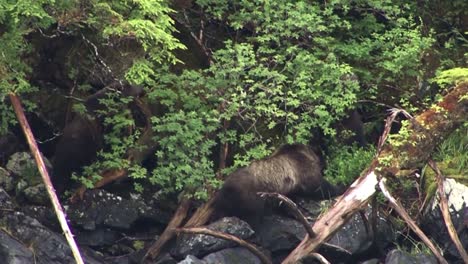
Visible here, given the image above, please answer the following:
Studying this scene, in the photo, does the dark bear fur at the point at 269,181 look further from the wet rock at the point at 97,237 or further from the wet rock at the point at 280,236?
the wet rock at the point at 97,237

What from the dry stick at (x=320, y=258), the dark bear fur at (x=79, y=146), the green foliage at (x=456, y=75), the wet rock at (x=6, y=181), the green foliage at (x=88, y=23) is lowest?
the dry stick at (x=320, y=258)

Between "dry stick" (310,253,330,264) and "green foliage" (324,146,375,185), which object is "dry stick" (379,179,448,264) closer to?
"dry stick" (310,253,330,264)

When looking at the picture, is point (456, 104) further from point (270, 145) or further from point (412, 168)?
point (270, 145)

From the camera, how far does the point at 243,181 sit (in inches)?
499

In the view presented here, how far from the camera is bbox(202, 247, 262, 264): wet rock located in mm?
11734

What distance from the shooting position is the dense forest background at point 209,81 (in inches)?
476

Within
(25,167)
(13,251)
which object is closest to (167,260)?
(13,251)

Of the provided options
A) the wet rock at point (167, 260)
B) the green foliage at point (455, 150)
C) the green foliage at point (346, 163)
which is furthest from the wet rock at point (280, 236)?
the green foliage at point (455, 150)

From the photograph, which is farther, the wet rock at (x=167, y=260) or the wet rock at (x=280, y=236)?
the wet rock at (x=280, y=236)

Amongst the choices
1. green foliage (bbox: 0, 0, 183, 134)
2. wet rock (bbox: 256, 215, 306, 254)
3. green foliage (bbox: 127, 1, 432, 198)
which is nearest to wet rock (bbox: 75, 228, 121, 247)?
green foliage (bbox: 127, 1, 432, 198)

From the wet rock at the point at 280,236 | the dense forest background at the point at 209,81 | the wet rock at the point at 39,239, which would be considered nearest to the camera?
the wet rock at the point at 39,239

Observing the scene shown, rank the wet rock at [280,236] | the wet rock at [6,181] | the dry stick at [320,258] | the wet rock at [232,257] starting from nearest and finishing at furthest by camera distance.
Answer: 1. the dry stick at [320,258]
2. the wet rock at [232,257]
3. the wet rock at [280,236]
4. the wet rock at [6,181]

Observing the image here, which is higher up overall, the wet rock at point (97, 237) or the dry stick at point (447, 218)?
the dry stick at point (447, 218)

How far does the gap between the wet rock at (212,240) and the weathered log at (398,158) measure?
99cm
